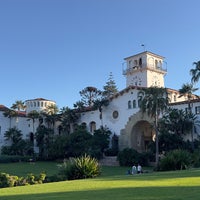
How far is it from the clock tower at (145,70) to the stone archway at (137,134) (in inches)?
487

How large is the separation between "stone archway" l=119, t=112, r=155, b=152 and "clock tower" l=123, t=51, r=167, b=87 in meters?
12.4

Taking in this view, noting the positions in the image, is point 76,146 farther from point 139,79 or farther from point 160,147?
point 139,79

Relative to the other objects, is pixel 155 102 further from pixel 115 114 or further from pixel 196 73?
pixel 115 114

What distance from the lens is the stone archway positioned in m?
61.5

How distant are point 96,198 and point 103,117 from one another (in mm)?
57367

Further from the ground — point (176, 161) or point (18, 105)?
point (18, 105)

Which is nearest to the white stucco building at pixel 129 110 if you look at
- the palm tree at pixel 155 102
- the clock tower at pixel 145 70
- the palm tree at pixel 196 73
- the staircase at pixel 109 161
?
the clock tower at pixel 145 70

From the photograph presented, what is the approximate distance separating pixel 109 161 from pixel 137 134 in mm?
8158

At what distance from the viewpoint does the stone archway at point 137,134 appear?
61.5 m

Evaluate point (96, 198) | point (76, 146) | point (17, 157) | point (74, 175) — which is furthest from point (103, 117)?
point (96, 198)

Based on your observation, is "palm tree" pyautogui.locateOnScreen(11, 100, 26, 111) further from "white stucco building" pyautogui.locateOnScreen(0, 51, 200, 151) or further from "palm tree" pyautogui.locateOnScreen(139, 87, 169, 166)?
"palm tree" pyautogui.locateOnScreen(139, 87, 169, 166)

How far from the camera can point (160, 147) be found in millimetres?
53562

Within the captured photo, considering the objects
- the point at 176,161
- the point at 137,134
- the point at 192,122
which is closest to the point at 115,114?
the point at 137,134

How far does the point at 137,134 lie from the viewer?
63.5 m
